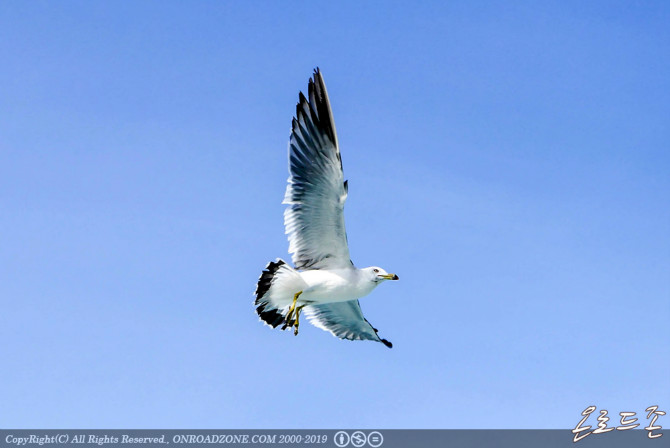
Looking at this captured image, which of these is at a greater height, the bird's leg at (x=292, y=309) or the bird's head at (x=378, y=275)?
the bird's head at (x=378, y=275)

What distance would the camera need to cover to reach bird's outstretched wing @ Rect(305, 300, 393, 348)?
15562 millimetres

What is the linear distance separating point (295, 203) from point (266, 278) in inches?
44.8

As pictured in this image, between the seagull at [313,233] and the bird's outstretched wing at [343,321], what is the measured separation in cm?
102

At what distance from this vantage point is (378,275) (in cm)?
1389

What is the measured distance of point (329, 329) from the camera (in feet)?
52.2

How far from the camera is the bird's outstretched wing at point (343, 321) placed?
51.1 feet

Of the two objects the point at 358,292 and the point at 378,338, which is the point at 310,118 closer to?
the point at 358,292

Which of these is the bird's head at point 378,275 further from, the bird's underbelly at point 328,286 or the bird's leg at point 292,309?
the bird's leg at point 292,309

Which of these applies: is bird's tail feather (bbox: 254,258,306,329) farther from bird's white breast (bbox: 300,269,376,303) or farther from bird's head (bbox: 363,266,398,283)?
bird's head (bbox: 363,266,398,283)

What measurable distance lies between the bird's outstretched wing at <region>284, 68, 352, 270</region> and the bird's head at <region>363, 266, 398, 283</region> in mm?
415

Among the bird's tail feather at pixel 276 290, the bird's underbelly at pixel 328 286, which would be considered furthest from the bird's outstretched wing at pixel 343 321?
the bird's underbelly at pixel 328 286

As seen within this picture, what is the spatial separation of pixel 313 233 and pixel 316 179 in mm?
889
